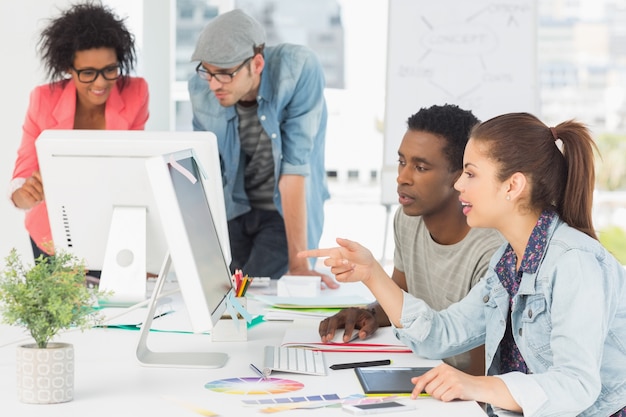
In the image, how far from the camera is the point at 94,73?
2.65 meters

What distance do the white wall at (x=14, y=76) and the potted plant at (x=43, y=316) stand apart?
269 centimetres

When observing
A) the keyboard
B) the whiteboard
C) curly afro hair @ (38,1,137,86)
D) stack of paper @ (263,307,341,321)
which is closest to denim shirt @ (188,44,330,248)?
curly afro hair @ (38,1,137,86)

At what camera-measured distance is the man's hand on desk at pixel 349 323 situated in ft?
5.91

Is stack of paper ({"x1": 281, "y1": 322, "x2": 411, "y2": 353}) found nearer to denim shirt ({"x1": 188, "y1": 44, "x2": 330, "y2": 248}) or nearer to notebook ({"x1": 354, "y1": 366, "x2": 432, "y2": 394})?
notebook ({"x1": 354, "y1": 366, "x2": 432, "y2": 394})

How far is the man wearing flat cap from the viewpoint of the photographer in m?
2.77

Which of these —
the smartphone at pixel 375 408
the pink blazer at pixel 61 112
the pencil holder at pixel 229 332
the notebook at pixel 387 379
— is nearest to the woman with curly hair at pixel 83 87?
the pink blazer at pixel 61 112

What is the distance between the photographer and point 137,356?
1550mm

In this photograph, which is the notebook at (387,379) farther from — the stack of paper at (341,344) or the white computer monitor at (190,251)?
the white computer monitor at (190,251)

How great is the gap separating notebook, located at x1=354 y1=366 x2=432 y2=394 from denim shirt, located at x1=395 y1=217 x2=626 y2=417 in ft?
0.47

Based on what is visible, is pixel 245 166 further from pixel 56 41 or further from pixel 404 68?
pixel 404 68

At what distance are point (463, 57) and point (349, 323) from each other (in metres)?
2.42

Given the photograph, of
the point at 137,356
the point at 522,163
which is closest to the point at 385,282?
the point at 522,163

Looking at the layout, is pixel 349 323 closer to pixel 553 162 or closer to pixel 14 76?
pixel 553 162

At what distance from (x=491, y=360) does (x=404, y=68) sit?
Result: 2.59m
